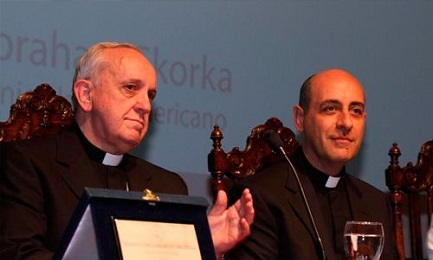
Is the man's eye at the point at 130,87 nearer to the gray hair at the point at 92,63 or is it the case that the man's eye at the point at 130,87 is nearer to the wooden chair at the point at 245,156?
the gray hair at the point at 92,63

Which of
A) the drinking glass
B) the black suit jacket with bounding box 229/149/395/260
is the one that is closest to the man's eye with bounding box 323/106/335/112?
the black suit jacket with bounding box 229/149/395/260

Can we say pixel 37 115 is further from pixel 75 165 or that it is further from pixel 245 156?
pixel 245 156

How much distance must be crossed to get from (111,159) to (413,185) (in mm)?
1673

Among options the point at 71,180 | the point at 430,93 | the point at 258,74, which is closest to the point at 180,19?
the point at 258,74

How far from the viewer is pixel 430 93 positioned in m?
5.29

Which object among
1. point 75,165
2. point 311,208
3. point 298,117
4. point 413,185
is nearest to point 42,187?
point 75,165

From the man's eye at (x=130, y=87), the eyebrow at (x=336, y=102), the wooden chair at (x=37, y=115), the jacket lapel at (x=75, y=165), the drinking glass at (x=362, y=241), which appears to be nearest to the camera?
the drinking glass at (x=362, y=241)

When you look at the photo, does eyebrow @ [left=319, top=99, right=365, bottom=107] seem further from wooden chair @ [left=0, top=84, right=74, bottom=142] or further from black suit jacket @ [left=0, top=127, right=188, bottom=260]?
wooden chair @ [left=0, top=84, right=74, bottom=142]

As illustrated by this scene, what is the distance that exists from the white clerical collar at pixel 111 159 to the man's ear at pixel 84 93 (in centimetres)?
21

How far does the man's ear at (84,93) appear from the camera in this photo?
374 centimetres

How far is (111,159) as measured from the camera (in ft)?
12.6

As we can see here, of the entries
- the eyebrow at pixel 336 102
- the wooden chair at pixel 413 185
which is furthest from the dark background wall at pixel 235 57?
the eyebrow at pixel 336 102

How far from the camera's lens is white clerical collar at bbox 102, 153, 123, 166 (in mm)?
3832

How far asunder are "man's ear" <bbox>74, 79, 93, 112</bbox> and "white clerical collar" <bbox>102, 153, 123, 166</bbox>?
0.21 m
